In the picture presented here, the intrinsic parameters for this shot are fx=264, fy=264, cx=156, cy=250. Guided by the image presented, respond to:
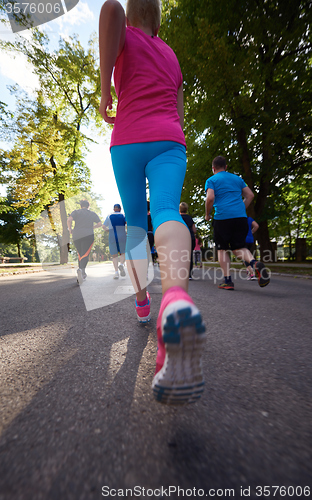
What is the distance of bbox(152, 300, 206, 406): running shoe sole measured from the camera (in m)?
0.82

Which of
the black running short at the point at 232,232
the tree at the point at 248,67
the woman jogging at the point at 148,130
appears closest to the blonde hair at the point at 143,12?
the woman jogging at the point at 148,130

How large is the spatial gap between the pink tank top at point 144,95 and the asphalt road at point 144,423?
128 centimetres

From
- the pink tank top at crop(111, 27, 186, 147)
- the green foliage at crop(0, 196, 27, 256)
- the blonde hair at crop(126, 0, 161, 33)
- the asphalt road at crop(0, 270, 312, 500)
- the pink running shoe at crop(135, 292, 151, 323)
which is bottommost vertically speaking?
the asphalt road at crop(0, 270, 312, 500)

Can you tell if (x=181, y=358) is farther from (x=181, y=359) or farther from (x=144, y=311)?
(x=144, y=311)

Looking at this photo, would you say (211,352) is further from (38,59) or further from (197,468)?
(38,59)

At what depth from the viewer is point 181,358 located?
833mm

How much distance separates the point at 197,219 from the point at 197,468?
16.5m

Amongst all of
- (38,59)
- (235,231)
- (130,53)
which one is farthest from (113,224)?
(38,59)

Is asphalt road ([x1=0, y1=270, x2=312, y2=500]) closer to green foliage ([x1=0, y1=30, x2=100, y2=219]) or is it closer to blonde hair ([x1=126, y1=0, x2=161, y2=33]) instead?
blonde hair ([x1=126, y1=0, x2=161, y2=33])

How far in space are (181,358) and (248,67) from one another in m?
10.3

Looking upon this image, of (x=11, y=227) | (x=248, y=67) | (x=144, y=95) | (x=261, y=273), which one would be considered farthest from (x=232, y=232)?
(x=11, y=227)

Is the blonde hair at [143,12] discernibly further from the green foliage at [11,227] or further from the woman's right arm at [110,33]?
the green foliage at [11,227]

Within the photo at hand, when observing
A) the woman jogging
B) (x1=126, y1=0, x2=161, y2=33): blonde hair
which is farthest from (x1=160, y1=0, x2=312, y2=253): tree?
the woman jogging

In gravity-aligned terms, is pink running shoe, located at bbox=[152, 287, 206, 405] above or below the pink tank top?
below
